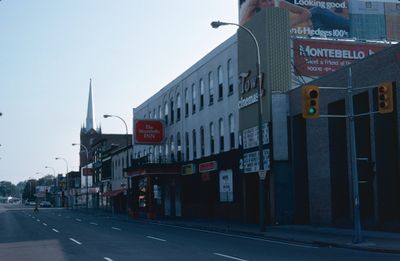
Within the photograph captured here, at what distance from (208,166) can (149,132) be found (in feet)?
41.1

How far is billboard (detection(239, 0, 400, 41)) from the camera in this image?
41.2 meters

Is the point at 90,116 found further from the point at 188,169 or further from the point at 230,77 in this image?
the point at 230,77

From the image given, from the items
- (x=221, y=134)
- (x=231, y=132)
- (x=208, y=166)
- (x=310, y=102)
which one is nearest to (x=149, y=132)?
(x=208, y=166)

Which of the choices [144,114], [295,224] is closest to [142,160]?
[144,114]

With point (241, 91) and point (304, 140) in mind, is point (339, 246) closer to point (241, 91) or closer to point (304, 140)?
point (304, 140)

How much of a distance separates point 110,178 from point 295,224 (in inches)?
2159

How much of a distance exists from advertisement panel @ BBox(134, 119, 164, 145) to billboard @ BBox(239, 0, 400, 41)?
15.9 metres

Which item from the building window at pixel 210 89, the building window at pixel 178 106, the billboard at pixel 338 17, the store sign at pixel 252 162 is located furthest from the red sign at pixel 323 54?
the building window at pixel 178 106

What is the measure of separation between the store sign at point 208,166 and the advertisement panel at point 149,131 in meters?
9.81

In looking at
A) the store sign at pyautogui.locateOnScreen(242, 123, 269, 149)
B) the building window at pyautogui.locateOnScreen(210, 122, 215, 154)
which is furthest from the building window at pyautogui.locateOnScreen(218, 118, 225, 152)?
the store sign at pyautogui.locateOnScreen(242, 123, 269, 149)

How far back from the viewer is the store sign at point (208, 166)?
43600mm

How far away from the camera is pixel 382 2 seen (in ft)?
146

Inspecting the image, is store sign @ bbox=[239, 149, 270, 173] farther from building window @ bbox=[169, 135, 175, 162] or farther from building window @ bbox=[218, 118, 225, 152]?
building window @ bbox=[169, 135, 175, 162]

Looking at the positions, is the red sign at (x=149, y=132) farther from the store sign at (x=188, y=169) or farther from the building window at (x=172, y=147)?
the store sign at (x=188, y=169)
